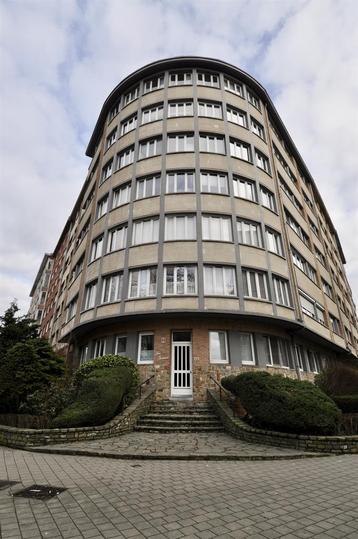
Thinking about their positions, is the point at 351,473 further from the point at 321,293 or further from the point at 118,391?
the point at 321,293

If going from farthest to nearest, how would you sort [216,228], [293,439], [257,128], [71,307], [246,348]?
[71,307]
[257,128]
[216,228]
[246,348]
[293,439]

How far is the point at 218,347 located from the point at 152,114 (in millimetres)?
16583

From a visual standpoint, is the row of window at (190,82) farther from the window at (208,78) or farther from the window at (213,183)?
the window at (213,183)

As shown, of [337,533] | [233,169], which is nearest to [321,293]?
[233,169]

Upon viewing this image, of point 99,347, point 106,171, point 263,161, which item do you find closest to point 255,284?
point 99,347

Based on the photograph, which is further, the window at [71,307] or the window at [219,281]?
the window at [71,307]

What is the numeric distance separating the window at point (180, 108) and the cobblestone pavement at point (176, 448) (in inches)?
752

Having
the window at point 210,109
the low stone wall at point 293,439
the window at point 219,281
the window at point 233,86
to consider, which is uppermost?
the window at point 233,86

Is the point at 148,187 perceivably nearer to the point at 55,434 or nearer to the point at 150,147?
the point at 150,147

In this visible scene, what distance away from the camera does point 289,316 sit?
55.5ft


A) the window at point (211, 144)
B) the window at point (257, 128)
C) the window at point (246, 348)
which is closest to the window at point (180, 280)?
the window at point (246, 348)

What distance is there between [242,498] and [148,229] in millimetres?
14642

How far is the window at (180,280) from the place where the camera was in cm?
1583

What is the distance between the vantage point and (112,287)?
1748 centimetres
